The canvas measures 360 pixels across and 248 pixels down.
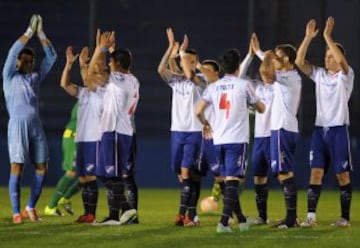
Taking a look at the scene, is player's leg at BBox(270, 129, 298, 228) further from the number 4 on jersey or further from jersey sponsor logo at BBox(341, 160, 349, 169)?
the number 4 on jersey

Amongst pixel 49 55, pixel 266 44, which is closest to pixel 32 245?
pixel 49 55

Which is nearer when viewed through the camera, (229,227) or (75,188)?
(229,227)

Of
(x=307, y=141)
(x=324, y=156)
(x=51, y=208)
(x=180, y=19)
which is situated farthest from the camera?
(x=180, y=19)

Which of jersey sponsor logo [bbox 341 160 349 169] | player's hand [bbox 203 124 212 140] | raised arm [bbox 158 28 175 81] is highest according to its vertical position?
raised arm [bbox 158 28 175 81]

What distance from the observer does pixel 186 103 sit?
12844 millimetres

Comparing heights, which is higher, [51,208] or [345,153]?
[345,153]

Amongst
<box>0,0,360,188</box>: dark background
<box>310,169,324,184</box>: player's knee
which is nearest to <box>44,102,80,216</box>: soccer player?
<box>310,169,324,184</box>: player's knee

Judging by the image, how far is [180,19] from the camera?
2445cm

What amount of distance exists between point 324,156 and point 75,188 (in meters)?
3.71

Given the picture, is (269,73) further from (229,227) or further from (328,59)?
(229,227)

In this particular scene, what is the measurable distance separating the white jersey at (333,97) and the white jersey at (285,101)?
29cm

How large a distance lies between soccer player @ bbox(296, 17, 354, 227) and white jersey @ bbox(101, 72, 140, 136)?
6.36ft

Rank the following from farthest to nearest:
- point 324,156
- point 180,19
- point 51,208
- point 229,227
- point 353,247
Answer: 1. point 180,19
2. point 51,208
3. point 324,156
4. point 229,227
5. point 353,247

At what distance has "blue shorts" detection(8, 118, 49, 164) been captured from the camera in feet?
42.8
